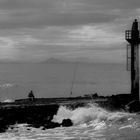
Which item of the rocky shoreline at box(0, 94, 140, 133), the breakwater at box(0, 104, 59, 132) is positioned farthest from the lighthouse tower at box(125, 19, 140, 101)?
the breakwater at box(0, 104, 59, 132)

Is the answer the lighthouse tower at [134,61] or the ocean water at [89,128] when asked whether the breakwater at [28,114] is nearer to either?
the ocean water at [89,128]

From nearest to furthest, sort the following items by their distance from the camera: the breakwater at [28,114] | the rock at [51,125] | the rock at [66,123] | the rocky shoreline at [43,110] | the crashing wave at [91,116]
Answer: the rock at [51,125], the rock at [66,123], the rocky shoreline at [43,110], the breakwater at [28,114], the crashing wave at [91,116]

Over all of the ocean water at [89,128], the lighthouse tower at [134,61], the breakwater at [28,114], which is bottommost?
the ocean water at [89,128]

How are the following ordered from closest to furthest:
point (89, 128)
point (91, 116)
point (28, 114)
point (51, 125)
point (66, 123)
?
point (51, 125) → point (89, 128) → point (66, 123) → point (28, 114) → point (91, 116)

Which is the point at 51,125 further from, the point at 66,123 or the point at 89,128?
the point at 89,128

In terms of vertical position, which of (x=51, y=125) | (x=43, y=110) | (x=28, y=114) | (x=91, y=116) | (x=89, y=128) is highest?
(x=43, y=110)

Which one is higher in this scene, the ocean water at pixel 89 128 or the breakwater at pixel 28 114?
the breakwater at pixel 28 114

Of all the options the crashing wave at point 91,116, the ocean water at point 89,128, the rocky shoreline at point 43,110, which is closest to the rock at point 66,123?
the rocky shoreline at point 43,110

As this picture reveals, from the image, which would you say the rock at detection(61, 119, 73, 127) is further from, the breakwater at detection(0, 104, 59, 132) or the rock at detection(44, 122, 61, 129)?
the breakwater at detection(0, 104, 59, 132)

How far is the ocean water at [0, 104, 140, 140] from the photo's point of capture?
28.7 metres

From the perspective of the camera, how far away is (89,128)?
108 feet

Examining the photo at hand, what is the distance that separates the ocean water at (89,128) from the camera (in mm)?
28719

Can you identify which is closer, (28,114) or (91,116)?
(28,114)

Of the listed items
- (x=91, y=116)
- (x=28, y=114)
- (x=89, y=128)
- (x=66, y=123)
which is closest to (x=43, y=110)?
(x=28, y=114)
